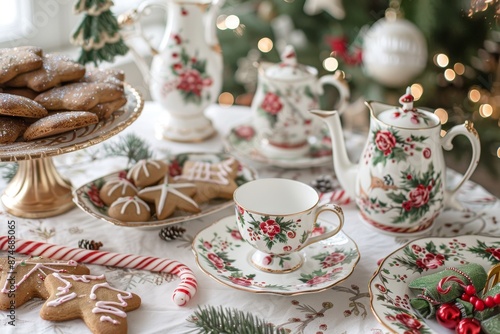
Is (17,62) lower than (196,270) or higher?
higher

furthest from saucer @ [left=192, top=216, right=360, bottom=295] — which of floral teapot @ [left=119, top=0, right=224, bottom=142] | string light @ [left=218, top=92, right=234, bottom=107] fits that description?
string light @ [left=218, top=92, right=234, bottom=107]

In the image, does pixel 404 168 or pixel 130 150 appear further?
pixel 130 150

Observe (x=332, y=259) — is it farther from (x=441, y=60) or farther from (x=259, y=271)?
(x=441, y=60)

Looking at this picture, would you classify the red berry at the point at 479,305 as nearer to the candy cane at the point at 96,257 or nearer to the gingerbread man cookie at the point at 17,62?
the candy cane at the point at 96,257

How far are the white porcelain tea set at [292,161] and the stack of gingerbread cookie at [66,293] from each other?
15cm

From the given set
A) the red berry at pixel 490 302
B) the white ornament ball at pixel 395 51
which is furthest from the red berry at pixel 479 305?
the white ornament ball at pixel 395 51

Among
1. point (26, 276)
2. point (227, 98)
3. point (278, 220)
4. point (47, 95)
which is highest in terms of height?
point (47, 95)

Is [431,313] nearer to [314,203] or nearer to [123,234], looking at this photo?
[314,203]

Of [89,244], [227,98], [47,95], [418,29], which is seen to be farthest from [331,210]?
[227,98]

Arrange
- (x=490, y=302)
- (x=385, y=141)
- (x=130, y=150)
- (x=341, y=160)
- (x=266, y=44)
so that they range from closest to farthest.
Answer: (x=490, y=302) < (x=385, y=141) < (x=341, y=160) < (x=130, y=150) < (x=266, y=44)

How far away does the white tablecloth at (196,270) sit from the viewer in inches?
34.1

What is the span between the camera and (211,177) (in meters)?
1.18

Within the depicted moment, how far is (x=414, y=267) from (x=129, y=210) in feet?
1.58

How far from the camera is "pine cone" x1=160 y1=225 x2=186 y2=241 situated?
107 centimetres
